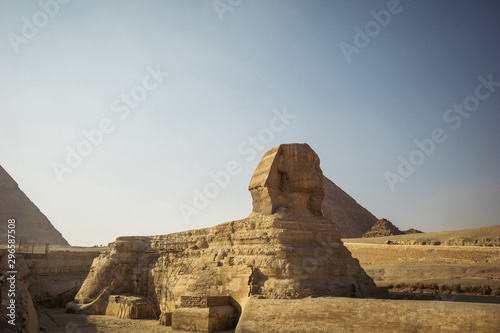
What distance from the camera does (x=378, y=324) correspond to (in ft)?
20.1

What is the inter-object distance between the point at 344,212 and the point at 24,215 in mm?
39551

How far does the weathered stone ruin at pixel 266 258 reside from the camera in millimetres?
8320

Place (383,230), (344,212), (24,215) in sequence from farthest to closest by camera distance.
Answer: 1. (24,215)
2. (344,212)
3. (383,230)

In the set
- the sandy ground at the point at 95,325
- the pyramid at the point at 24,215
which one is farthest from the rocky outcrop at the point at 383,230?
the pyramid at the point at 24,215

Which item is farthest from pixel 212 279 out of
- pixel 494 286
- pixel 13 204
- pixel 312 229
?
pixel 13 204

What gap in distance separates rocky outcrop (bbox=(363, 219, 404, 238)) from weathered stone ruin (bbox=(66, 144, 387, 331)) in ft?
90.7

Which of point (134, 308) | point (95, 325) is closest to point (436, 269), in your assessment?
point (134, 308)

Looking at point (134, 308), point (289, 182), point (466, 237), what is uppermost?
point (289, 182)

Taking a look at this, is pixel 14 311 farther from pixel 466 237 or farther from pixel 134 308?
pixel 466 237

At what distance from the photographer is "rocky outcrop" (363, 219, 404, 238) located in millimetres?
35619

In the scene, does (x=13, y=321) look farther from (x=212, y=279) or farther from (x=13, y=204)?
(x=13, y=204)

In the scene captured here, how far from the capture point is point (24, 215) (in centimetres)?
4812

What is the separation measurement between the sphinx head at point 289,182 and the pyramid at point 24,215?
44.8 m

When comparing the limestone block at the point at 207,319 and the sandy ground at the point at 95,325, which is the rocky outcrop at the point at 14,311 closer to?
the sandy ground at the point at 95,325
